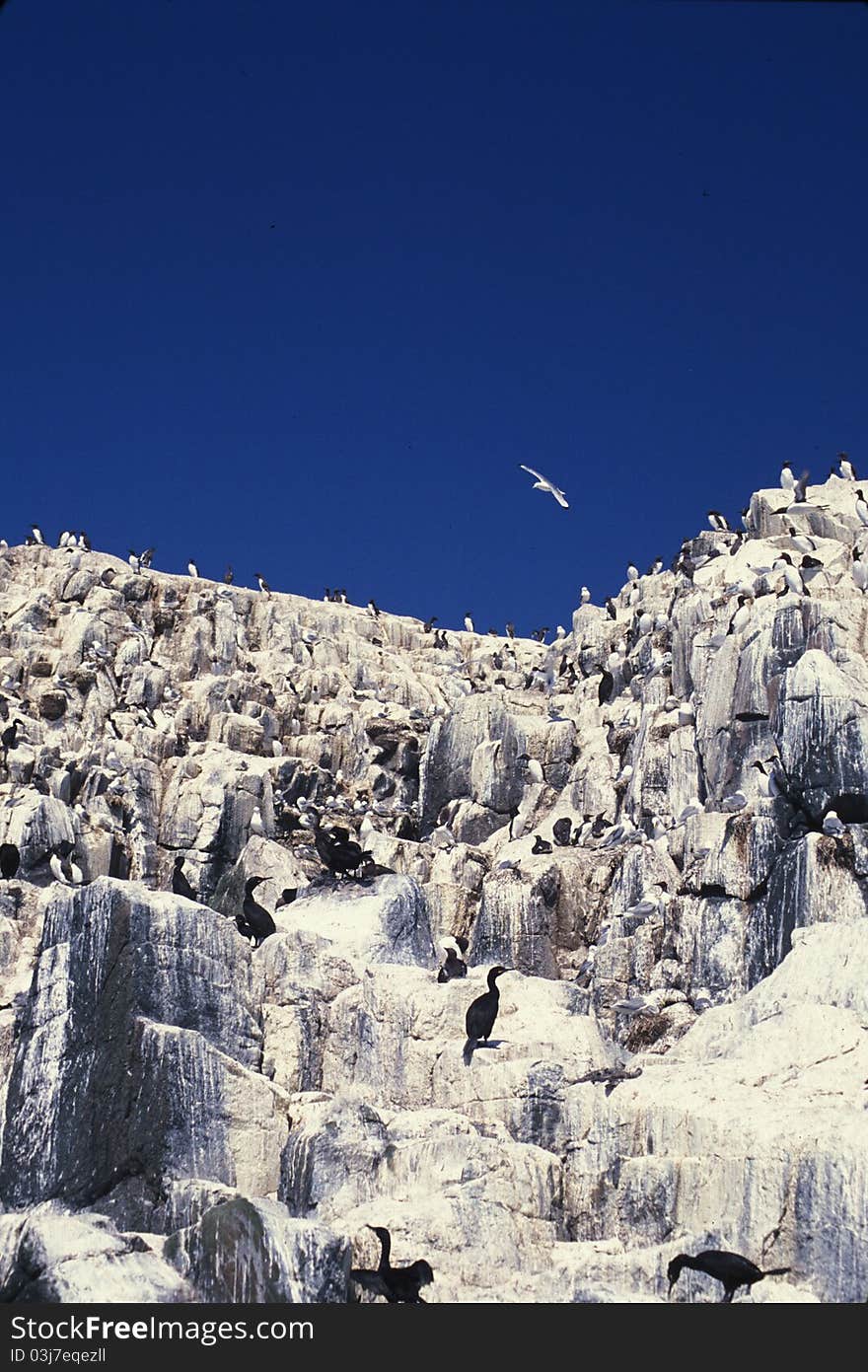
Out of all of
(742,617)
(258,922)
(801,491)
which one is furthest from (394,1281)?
(801,491)

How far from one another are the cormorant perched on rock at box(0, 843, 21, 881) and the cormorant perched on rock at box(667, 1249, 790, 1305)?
64.5ft

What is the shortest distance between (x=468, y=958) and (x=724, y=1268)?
15.7m

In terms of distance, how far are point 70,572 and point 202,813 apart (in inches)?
599

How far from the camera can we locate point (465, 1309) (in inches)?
569

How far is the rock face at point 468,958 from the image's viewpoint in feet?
51.4

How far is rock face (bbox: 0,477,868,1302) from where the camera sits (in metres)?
15.7

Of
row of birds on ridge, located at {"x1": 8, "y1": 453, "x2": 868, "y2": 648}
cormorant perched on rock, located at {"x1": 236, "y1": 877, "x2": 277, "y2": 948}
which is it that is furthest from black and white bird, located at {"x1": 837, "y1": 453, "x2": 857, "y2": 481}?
cormorant perched on rock, located at {"x1": 236, "y1": 877, "x2": 277, "y2": 948}

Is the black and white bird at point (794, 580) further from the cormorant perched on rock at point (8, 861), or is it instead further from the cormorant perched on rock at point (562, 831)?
the cormorant perched on rock at point (8, 861)

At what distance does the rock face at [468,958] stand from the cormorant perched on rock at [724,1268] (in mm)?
204

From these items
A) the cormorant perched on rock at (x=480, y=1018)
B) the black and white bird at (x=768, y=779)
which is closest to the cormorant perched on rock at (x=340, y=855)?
the cormorant perched on rock at (x=480, y=1018)

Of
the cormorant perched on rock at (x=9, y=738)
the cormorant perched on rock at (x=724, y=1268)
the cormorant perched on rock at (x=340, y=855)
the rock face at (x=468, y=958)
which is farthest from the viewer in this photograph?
the cormorant perched on rock at (x=9, y=738)

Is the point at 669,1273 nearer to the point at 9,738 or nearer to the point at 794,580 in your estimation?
the point at 794,580

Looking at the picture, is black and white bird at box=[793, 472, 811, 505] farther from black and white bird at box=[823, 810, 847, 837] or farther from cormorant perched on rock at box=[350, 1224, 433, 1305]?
cormorant perched on rock at box=[350, 1224, 433, 1305]

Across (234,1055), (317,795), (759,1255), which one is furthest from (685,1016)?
(317,795)
